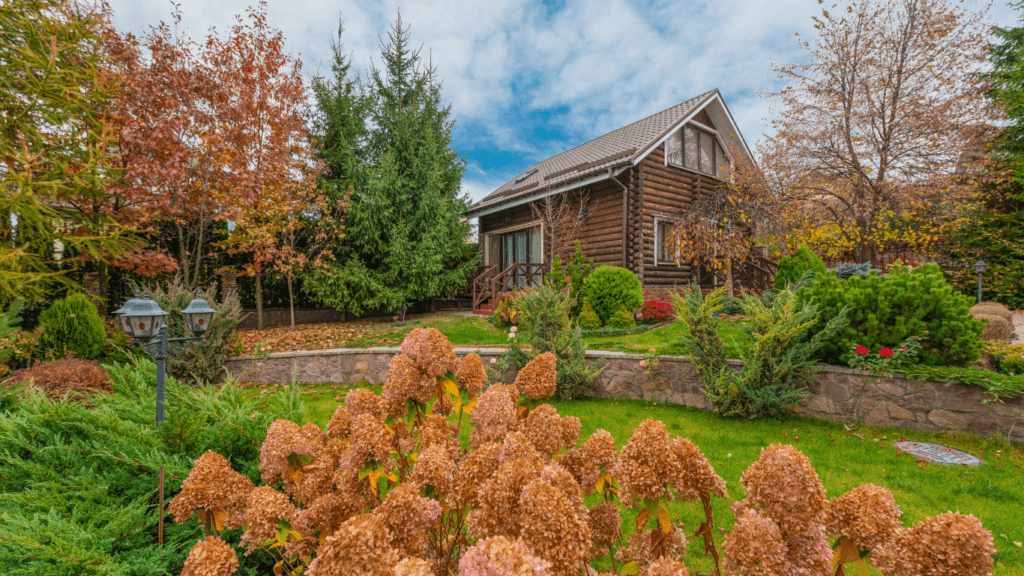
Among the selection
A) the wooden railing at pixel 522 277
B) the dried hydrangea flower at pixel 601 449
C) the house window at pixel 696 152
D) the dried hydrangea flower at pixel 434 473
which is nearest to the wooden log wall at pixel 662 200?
the house window at pixel 696 152

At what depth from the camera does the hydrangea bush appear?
2.68 feet

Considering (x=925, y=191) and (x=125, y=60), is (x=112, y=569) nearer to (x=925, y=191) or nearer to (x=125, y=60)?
(x=125, y=60)

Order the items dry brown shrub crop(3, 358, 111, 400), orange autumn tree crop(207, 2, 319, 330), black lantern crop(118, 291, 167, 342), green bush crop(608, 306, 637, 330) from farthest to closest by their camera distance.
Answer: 1. green bush crop(608, 306, 637, 330)
2. orange autumn tree crop(207, 2, 319, 330)
3. dry brown shrub crop(3, 358, 111, 400)
4. black lantern crop(118, 291, 167, 342)

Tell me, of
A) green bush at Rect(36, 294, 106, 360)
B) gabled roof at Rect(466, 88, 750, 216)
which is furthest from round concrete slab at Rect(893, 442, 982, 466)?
green bush at Rect(36, 294, 106, 360)

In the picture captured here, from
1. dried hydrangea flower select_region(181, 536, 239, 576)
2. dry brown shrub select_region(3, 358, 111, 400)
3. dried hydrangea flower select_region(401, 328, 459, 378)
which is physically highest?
dried hydrangea flower select_region(401, 328, 459, 378)

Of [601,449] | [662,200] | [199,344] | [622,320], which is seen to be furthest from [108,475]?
[662,200]

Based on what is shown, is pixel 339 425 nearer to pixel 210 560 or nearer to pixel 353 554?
pixel 210 560

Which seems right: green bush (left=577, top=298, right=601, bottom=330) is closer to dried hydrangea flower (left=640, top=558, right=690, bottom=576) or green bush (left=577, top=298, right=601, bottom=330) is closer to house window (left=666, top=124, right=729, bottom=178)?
house window (left=666, top=124, right=729, bottom=178)

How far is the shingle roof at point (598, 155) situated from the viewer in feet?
33.8

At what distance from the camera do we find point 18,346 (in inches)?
199

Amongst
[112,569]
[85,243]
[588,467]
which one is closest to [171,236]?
[85,243]

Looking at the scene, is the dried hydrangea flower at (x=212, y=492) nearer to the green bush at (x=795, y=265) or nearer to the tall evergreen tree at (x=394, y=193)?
the tall evergreen tree at (x=394, y=193)

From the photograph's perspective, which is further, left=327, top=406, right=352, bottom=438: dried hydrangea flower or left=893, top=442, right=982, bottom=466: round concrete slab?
left=893, top=442, right=982, bottom=466: round concrete slab

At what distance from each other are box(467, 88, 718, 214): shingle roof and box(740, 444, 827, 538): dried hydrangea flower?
371 inches
